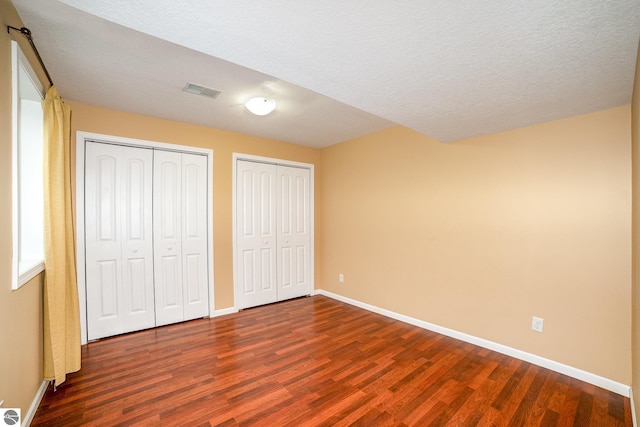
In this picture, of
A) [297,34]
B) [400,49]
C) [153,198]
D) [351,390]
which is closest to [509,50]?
[400,49]

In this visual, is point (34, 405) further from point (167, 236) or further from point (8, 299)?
point (167, 236)

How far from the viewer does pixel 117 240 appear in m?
3.02

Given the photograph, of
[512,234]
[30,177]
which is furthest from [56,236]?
[512,234]

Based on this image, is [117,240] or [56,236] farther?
[117,240]

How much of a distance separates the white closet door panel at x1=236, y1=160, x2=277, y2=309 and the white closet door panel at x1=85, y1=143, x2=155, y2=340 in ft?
3.60

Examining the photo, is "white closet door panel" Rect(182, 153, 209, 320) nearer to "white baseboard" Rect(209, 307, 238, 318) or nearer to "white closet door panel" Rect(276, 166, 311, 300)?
"white baseboard" Rect(209, 307, 238, 318)

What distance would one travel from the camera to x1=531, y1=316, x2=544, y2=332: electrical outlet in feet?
8.10

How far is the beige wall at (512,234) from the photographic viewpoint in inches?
84.9

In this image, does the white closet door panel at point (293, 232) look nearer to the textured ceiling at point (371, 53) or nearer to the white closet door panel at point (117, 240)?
the white closet door panel at point (117, 240)

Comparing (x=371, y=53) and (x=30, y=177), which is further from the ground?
(x=371, y=53)

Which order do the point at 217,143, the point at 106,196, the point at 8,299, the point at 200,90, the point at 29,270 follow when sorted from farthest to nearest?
the point at 217,143 < the point at 106,196 < the point at 200,90 < the point at 29,270 < the point at 8,299

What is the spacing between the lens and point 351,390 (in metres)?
2.07

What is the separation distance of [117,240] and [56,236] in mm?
1087

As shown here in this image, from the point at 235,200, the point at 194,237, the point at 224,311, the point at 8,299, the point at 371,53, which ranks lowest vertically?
the point at 224,311
